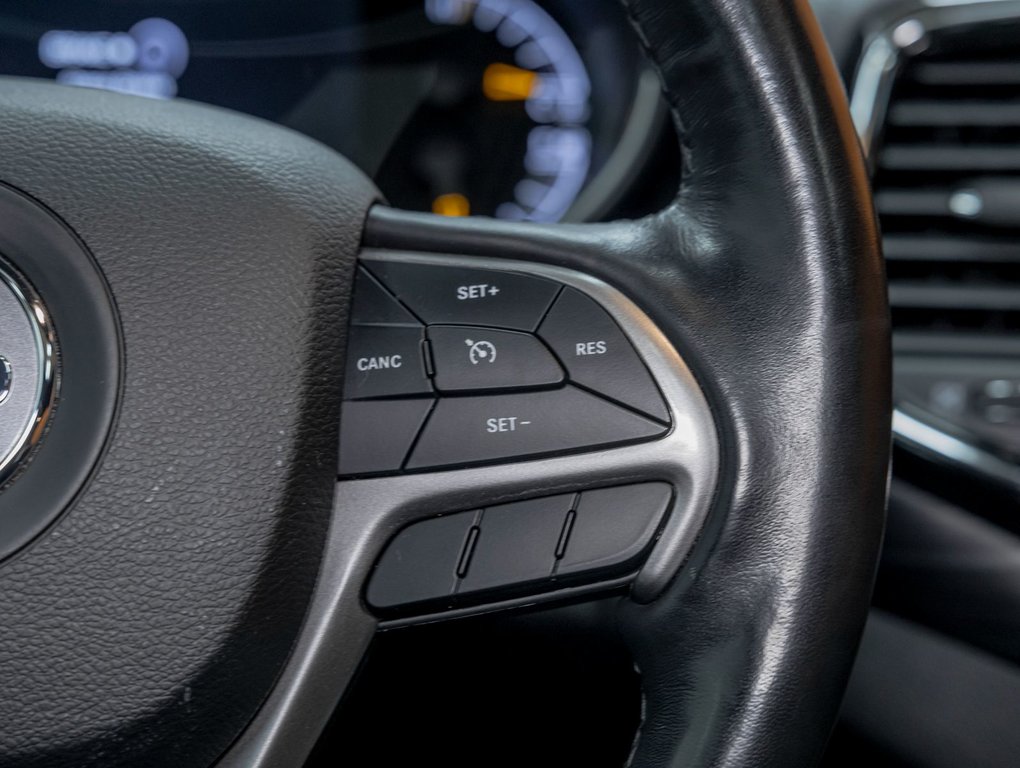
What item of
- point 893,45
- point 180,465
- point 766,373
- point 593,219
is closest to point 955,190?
point 893,45

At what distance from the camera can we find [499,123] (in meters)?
1.79

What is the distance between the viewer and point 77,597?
563mm

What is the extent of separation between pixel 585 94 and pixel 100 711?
4.56 feet

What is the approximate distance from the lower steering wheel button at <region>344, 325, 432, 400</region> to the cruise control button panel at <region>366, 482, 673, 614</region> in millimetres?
69

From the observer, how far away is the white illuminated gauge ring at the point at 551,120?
177 centimetres

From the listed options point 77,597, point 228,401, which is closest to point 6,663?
point 77,597

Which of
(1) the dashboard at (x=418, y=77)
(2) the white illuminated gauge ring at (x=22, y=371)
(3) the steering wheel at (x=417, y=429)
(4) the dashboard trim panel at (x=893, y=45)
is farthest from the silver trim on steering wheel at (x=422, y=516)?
(1) the dashboard at (x=418, y=77)

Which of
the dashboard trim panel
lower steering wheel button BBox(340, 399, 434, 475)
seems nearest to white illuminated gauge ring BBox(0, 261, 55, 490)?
A: lower steering wheel button BBox(340, 399, 434, 475)

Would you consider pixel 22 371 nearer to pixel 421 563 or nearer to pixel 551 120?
pixel 421 563

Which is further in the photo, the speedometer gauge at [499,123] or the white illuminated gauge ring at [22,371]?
the speedometer gauge at [499,123]

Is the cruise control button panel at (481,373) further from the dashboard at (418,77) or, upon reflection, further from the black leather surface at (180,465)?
the dashboard at (418,77)

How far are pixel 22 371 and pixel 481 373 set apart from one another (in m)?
0.22

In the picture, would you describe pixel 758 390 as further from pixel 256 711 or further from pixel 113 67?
pixel 113 67

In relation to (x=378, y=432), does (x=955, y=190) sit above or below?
above
